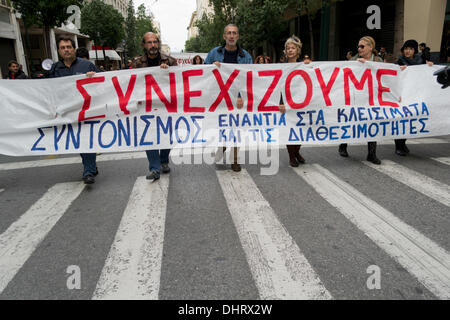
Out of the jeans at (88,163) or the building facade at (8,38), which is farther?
the building facade at (8,38)

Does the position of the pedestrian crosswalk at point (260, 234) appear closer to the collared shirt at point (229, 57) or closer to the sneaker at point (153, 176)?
the sneaker at point (153, 176)

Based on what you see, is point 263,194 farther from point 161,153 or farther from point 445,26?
point 445,26

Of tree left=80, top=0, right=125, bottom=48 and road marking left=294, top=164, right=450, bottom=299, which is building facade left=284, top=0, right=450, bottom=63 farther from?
tree left=80, top=0, right=125, bottom=48

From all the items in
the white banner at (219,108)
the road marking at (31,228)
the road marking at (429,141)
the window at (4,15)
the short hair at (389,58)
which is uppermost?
the window at (4,15)

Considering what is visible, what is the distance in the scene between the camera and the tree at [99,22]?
29.4m

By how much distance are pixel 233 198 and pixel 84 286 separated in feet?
7.27

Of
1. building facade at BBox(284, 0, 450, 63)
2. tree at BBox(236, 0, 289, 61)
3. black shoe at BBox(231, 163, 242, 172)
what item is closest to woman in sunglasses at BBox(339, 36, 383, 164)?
black shoe at BBox(231, 163, 242, 172)

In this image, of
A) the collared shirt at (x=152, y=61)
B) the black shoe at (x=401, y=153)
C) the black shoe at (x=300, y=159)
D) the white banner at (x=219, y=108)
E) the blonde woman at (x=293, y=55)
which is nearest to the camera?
the white banner at (x=219, y=108)

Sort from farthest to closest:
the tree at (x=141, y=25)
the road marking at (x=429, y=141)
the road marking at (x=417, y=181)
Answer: the tree at (x=141, y=25) < the road marking at (x=429, y=141) < the road marking at (x=417, y=181)

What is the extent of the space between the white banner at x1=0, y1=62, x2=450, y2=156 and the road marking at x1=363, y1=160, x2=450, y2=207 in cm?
51

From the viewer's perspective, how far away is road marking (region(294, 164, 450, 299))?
2664 mm

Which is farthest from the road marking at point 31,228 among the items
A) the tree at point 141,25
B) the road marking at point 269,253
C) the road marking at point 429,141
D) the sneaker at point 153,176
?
the tree at point 141,25

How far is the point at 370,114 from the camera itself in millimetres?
5645

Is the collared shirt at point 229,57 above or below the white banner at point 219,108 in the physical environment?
above
